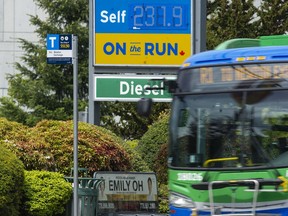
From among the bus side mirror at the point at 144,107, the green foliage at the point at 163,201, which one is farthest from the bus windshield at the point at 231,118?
the green foliage at the point at 163,201

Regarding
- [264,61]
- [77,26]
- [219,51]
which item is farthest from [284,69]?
[77,26]

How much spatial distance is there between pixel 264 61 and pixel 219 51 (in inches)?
33.7

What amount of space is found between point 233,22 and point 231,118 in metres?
23.0

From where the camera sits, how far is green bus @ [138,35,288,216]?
1227cm

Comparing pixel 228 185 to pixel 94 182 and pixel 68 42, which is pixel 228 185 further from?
pixel 94 182

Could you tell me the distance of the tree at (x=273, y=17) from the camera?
3591cm

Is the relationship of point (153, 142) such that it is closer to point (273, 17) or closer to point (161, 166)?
point (161, 166)

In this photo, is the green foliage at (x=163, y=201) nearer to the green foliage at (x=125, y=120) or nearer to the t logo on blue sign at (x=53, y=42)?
the t logo on blue sign at (x=53, y=42)

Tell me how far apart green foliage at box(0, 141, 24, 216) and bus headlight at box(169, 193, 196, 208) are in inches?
165

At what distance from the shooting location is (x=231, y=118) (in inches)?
498

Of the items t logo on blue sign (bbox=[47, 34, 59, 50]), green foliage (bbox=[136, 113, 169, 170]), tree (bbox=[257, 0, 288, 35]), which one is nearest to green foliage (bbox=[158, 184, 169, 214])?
green foliage (bbox=[136, 113, 169, 170])

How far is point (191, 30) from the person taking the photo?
914 inches

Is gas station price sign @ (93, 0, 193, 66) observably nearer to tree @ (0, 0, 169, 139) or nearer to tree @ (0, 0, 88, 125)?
tree @ (0, 0, 169, 139)

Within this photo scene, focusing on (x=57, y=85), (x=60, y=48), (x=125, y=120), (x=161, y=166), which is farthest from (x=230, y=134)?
(x=125, y=120)
